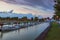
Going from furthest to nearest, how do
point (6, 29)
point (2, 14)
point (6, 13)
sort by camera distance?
point (6, 13), point (2, 14), point (6, 29)

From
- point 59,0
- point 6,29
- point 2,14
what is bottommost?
point 6,29

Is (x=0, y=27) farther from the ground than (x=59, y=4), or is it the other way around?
(x=59, y=4)

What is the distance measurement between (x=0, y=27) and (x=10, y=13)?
124 inches

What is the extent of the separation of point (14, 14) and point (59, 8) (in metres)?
4.22

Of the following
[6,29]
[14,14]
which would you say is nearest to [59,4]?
[14,14]

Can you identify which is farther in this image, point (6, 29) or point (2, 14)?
point (2, 14)

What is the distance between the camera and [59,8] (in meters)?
17.1

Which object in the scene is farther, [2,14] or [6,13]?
[6,13]

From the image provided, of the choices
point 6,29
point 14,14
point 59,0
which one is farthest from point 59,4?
point 6,29

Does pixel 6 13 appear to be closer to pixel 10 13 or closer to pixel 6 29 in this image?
pixel 10 13

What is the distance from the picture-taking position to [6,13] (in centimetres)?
1745

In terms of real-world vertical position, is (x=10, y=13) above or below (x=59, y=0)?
below

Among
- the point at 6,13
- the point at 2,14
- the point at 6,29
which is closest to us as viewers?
the point at 6,29

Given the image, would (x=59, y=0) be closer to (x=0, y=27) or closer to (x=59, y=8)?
(x=59, y=8)
